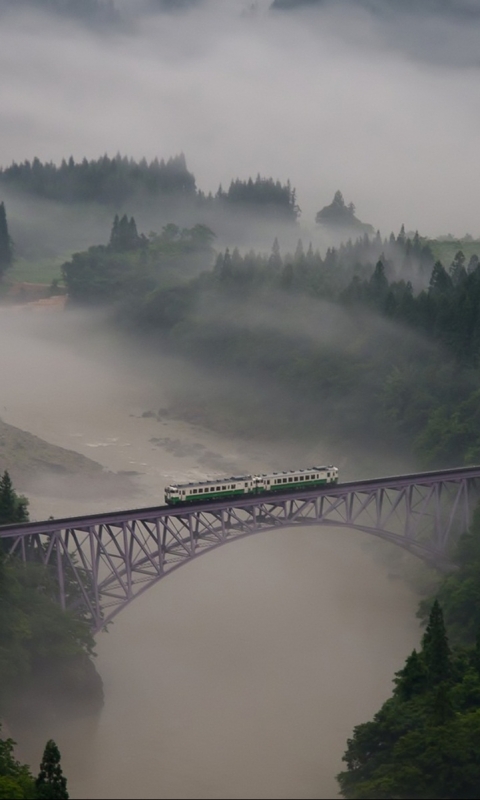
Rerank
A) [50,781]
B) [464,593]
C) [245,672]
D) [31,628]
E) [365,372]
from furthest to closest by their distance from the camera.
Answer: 1. [365,372]
2. [464,593]
3. [245,672]
4. [31,628]
5. [50,781]

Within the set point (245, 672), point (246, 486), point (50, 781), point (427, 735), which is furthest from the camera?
point (246, 486)

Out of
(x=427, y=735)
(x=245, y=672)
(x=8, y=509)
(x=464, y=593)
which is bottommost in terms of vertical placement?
(x=427, y=735)

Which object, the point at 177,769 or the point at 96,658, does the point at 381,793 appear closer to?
the point at 177,769

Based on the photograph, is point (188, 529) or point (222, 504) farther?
point (188, 529)

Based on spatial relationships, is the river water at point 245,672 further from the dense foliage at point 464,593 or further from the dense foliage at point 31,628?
the dense foliage at point 31,628

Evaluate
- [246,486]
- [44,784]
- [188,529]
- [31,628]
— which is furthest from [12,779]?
[188,529]

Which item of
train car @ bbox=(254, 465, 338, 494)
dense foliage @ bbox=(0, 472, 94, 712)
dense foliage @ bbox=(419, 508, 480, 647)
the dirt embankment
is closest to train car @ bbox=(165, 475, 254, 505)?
train car @ bbox=(254, 465, 338, 494)

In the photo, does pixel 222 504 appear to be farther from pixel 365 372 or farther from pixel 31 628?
pixel 365 372

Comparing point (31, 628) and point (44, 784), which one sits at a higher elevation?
point (31, 628)
